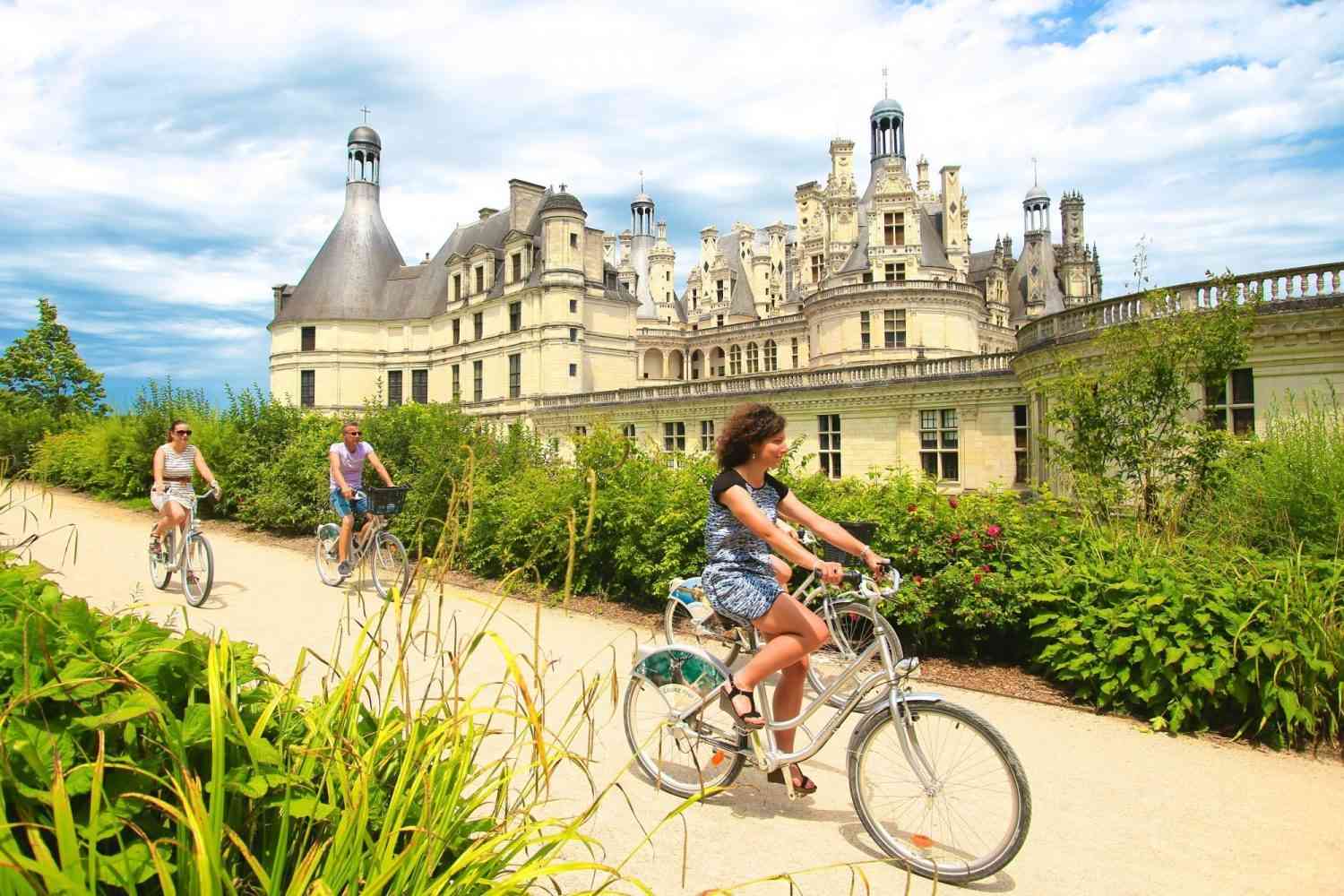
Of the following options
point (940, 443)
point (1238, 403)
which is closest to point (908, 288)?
point (940, 443)

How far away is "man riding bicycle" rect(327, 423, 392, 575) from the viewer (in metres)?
8.69

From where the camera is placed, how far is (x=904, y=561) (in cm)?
648

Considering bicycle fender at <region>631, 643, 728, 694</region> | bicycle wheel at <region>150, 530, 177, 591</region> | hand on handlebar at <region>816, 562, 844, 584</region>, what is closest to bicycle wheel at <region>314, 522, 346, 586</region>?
bicycle wheel at <region>150, 530, 177, 591</region>

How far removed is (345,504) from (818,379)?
23.2 meters

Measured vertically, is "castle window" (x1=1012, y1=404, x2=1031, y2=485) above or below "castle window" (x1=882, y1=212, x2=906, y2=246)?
below

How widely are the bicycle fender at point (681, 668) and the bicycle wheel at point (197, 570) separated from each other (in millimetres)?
5815

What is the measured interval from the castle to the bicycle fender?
23276mm

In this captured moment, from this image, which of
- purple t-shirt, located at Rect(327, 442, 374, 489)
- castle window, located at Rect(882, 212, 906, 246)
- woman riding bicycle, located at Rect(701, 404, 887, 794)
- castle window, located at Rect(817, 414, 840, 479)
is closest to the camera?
woman riding bicycle, located at Rect(701, 404, 887, 794)

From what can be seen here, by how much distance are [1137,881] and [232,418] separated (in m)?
16.4

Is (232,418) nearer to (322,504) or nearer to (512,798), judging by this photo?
(322,504)

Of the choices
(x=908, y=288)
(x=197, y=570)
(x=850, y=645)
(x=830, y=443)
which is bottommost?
(x=850, y=645)

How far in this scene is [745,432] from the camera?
3.87 m

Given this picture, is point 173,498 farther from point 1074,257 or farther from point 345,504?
point 1074,257

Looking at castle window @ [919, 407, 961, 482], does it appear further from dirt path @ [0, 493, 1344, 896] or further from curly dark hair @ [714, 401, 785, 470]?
curly dark hair @ [714, 401, 785, 470]
